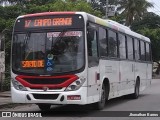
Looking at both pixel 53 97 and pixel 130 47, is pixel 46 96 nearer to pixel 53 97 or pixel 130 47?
pixel 53 97

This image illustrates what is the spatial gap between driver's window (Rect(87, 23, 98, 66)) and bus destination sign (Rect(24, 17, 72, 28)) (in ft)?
2.21

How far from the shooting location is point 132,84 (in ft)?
61.0

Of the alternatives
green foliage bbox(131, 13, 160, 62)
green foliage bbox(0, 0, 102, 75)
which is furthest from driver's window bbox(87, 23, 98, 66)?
green foliage bbox(131, 13, 160, 62)

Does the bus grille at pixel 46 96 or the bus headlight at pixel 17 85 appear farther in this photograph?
the bus headlight at pixel 17 85

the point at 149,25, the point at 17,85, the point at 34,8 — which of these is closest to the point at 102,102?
the point at 17,85

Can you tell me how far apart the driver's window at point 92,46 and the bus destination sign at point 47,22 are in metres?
0.67

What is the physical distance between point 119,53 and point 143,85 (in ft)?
18.7

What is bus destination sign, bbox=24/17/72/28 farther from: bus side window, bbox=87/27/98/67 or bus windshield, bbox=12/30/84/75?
bus side window, bbox=87/27/98/67

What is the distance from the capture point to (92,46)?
42.4 ft

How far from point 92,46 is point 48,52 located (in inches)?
53.6

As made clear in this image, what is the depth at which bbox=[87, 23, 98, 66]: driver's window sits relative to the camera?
12625mm

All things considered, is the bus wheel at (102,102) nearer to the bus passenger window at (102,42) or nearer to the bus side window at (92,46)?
the bus passenger window at (102,42)

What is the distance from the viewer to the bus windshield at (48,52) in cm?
1230

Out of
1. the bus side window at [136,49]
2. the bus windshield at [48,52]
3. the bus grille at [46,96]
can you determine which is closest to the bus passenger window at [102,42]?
the bus windshield at [48,52]
